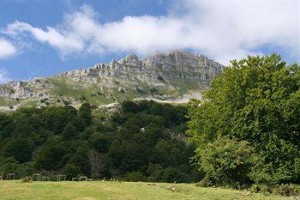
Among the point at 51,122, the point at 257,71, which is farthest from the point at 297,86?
the point at 51,122

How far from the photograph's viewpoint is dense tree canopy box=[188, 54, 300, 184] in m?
45.4

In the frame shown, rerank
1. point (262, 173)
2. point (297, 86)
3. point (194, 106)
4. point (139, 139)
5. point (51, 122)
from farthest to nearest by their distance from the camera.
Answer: point (51, 122)
point (139, 139)
point (194, 106)
point (297, 86)
point (262, 173)

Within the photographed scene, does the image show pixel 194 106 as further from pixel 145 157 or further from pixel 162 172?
pixel 145 157

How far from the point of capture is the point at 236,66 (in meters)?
54.5

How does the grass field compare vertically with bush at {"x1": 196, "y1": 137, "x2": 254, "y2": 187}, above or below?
below

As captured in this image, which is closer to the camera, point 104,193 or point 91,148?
point 104,193

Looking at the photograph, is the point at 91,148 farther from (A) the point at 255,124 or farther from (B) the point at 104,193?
(B) the point at 104,193

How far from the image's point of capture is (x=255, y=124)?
4862 cm

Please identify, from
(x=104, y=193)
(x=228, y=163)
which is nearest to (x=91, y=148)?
(x=228, y=163)

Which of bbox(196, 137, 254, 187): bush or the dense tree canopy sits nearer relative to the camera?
bbox(196, 137, 254, 187): bush

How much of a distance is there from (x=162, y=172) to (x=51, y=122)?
69.3 m

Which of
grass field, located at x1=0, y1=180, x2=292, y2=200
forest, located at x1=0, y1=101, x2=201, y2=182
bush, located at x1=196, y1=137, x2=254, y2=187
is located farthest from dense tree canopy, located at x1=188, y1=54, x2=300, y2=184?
forest, located at x1=0, y1=101, x2=201, y2=182

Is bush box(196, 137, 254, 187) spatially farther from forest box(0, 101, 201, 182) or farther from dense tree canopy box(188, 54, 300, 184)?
forest box(0, 101, 201, 182)

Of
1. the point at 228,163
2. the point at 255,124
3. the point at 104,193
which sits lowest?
the point at 104,193
